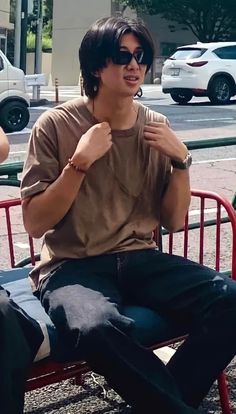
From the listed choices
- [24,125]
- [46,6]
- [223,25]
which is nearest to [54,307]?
[24,125]

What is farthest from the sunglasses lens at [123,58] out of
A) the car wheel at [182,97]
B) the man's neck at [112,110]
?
the car wheel at [182,97]

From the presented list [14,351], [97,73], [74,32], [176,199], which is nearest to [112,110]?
[97,73]

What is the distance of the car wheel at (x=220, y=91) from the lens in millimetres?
23812

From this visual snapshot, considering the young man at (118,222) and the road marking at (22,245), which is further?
the road marking at (22,245)

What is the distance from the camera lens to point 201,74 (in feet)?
76.5

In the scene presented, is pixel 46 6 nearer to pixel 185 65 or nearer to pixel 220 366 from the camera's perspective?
pixel 185 65

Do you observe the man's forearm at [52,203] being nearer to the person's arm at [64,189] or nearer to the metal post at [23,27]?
the person's arm at [64,189]

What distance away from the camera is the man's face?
291cm

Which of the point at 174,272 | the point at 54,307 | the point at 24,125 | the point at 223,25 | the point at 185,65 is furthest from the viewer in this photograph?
the point at 223,25

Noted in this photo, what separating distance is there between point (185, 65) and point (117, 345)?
70.3 ft

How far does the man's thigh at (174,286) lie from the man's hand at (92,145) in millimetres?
415

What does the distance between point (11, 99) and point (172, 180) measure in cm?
1297

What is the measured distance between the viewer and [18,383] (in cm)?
250

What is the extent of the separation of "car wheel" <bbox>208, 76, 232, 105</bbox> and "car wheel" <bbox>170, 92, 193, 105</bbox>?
0.60 meters
